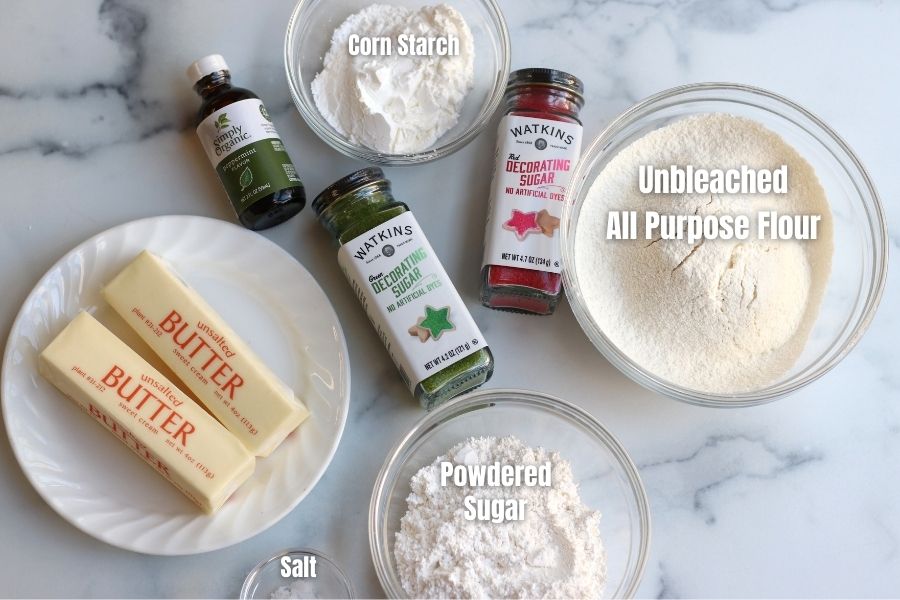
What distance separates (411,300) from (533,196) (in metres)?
0.24

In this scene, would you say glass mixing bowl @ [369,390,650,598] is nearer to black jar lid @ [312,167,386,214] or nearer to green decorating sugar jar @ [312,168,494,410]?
green decorating sugar jar @ [312,168,494,410]

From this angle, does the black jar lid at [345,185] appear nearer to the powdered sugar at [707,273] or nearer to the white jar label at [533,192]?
the white jar label at [533,192]

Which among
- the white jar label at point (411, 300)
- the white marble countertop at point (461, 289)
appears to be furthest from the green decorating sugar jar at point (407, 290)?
the white marble countertop at point (461, 289)

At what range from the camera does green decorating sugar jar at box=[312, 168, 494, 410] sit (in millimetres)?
1094

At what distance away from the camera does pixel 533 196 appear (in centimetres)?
114

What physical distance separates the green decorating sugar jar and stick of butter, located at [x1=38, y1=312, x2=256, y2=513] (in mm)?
268

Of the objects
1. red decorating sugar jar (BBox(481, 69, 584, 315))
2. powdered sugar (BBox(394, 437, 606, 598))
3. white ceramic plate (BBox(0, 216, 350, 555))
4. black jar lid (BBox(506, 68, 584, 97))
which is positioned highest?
black jar lid (BBox(506, 68, 584, 97))

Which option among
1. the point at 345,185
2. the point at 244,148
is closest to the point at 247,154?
the point at 244,148

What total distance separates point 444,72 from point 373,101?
0.38 feet

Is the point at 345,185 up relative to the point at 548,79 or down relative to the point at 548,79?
down

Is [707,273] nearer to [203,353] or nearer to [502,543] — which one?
[502,543]

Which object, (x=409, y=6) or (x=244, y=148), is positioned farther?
(x=409, y=6)

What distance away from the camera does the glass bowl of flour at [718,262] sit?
3.53 ft

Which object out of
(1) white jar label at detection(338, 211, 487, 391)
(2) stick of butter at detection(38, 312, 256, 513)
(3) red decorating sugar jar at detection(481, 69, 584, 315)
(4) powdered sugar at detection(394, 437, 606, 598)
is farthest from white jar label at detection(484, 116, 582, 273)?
(2) stick of butter at detection(38, 312, 256, 513)
